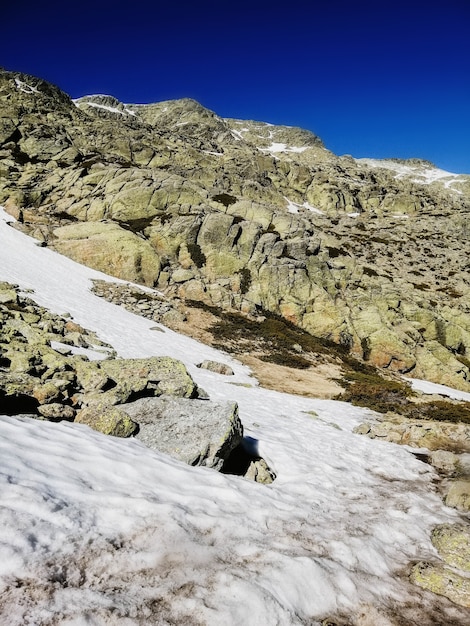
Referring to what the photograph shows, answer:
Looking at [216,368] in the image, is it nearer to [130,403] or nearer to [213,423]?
[130,403]

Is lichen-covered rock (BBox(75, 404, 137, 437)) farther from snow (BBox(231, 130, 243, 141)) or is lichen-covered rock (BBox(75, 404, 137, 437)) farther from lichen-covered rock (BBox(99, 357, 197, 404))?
snow (BBox(231, 130, 243, 141))

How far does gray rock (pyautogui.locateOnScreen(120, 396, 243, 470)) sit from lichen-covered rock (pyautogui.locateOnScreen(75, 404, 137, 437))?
31 cm

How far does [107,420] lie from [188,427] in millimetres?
1747

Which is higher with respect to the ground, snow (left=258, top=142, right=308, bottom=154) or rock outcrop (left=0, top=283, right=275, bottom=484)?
snow (left=258, top=142, right=308, bottom=154)

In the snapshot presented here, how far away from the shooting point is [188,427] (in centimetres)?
782

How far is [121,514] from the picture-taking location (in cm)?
451

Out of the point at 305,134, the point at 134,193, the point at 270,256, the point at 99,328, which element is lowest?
the point at 99,328

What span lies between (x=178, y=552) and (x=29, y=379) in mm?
5537

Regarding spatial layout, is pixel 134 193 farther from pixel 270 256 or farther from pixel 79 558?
pixel 79 558

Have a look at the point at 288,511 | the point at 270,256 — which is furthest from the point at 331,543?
the point at 270,256

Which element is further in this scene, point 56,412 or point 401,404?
point 401,404

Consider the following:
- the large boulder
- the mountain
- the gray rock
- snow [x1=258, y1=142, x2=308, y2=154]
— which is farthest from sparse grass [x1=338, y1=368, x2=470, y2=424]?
snow [x1=258, y1=142, x2=308, y2=154]

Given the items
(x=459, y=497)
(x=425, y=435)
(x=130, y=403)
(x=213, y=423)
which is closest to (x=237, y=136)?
(x=425, y=435)

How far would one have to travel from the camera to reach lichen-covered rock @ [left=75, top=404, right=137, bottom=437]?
727cm
